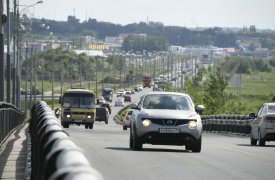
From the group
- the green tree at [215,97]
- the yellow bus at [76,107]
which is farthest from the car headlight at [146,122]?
the green tree at [215,97]

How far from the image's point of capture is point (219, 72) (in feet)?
456

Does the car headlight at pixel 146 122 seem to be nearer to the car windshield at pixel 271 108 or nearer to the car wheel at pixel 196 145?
the car wheel at pixel 196 145

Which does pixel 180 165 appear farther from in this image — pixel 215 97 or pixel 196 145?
pixel 215 97

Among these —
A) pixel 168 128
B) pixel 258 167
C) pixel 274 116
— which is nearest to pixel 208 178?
pixel 258 167

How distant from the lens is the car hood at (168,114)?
25.8m

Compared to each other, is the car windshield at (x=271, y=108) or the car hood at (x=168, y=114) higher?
the car hood at (x=168, y=114)

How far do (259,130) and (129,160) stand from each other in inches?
489

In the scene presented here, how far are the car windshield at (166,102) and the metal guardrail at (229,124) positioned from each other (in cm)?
2530

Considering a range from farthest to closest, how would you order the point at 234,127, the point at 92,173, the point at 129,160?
1. the point at 234,127
2. the point at 129,160
3. the point at 92,173

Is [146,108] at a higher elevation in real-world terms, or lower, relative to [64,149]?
lower

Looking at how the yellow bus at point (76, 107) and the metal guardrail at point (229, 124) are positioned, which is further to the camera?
the yellow bus at point (76, 107)

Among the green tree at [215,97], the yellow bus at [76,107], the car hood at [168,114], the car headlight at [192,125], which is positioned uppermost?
the car hood at [168,114]

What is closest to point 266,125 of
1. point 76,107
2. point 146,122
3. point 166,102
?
point 166,102

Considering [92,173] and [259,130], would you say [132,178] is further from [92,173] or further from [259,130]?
[259,130]
